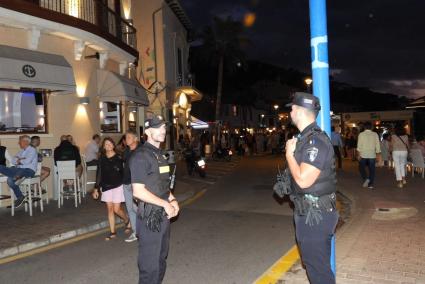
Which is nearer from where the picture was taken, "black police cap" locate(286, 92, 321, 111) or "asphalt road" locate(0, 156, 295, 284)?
"black police cap" locate(286, 92, 321, 111)

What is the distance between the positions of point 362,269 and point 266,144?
32288 mm

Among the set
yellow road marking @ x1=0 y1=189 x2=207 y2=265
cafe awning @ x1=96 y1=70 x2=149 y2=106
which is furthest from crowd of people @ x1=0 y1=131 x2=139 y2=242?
cafe awning @ x1=96 y1=70 x2=149 y2=106

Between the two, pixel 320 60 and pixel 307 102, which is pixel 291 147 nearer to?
Result: pixel 307 102

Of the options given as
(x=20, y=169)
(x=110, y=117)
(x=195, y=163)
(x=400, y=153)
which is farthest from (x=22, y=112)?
(x=400, y=153)

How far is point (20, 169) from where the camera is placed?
398 inches

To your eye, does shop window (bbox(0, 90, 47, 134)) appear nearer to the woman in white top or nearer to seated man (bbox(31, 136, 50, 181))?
seated man (bbox(31, 136, 50, 181))

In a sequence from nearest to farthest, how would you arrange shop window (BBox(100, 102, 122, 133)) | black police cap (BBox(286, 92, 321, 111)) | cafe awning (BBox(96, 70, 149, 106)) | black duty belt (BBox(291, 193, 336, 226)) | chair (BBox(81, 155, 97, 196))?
black duty belt (BBox(291, 193, 336, 226))
black police cap (BBox(286, 92, 321, 111))
chair (BBox(81, 155, 97, 196))
cafe awning (BBox(96, 70, 149, 106))
shop window (BBox(100, 102, 122, 133))

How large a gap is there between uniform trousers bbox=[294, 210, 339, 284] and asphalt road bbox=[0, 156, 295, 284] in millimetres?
1969

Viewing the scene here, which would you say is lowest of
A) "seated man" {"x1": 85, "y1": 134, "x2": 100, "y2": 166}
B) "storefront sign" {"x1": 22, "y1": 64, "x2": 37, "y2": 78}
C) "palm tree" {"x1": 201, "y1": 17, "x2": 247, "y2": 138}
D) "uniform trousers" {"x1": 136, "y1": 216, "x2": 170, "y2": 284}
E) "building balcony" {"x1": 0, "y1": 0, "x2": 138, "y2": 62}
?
"uniform trousers" {"x1": 136, "y1": 216, "x2": 170, "y2": 284}

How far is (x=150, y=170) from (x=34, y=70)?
8.68 meters

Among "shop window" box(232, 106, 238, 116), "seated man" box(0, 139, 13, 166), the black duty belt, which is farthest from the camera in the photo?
"shop window" box(232, 106, 238, 116)

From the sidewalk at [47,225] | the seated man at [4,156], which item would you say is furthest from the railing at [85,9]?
the sidewalk at [47,225]

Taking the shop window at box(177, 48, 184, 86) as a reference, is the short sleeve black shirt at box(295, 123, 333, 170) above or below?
below

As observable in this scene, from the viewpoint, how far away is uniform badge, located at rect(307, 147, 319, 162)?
3375 mm
